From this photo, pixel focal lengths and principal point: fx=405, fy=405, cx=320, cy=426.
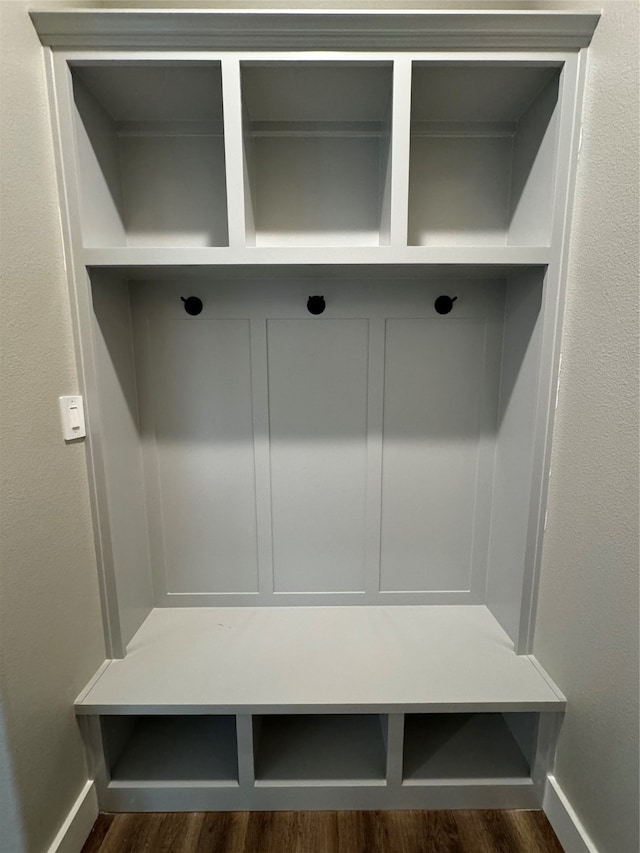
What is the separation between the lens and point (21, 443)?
99 centimetres

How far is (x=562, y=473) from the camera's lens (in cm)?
120

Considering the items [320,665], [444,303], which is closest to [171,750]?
[320,665]

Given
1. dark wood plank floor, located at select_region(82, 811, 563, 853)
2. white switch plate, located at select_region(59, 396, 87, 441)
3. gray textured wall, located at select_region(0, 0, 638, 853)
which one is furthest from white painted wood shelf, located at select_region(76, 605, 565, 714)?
white switch plate, located at select_region(59, 396, 87, 441)

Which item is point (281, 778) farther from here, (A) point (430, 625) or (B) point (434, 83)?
(B) point (434, 83)

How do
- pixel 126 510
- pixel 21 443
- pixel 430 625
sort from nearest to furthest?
1. pixel 21 443
2. pixel 126 510
3. pixel 430 625

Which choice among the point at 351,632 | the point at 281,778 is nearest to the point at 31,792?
the point at 281,778

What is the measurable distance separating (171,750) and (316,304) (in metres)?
1.61

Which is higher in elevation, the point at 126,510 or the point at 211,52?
the point at 211,52

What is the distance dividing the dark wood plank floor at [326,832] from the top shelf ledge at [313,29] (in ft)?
7.23

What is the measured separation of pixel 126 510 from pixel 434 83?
5.37 feet

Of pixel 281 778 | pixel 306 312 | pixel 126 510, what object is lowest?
pixel 281 778

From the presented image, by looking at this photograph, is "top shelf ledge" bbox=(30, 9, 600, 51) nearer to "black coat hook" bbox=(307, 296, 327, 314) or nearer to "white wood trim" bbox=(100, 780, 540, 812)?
"black coat hook" bbox=(307, 296, 327, 314)

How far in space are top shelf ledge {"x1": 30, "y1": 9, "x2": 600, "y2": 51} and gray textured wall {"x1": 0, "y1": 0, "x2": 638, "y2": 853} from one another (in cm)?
8

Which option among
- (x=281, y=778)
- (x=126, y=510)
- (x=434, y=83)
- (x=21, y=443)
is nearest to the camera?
(x=21, y=443)
